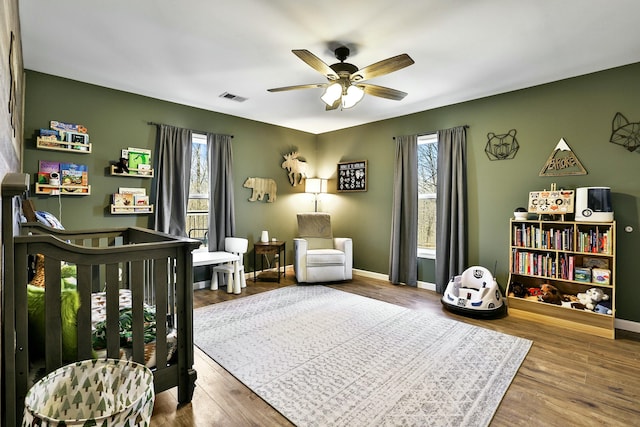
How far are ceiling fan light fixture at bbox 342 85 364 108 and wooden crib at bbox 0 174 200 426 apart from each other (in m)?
1.84

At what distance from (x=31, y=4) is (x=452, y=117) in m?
4.13

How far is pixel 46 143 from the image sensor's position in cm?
312

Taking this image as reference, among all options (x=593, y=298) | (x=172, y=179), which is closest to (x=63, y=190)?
(x=172, y=179)

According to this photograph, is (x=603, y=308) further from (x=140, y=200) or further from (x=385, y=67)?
(x=140, y=200)

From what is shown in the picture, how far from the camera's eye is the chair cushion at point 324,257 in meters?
4.49

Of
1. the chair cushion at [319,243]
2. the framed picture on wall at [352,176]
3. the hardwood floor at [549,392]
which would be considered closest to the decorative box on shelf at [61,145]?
the hardwood floor at [549,392]

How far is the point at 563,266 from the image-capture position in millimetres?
3104

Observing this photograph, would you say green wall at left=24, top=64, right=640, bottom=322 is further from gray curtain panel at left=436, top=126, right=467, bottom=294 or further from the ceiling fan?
the ceiling fan

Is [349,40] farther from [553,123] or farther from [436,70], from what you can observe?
[553,123]

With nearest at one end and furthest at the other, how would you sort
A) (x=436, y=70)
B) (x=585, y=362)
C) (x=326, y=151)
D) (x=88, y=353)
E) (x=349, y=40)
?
1. (x=88, y=353)
2. (x=585, y=362)
3. (x=349, y=40)
4. (x=436, y=70)
5. (x=326, y=151)

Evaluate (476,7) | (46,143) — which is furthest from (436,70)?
(46,143)

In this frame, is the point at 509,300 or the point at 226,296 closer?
the point at 509,300

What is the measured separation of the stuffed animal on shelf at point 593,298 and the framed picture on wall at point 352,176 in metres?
3.01

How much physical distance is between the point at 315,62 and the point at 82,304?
2106 mm
